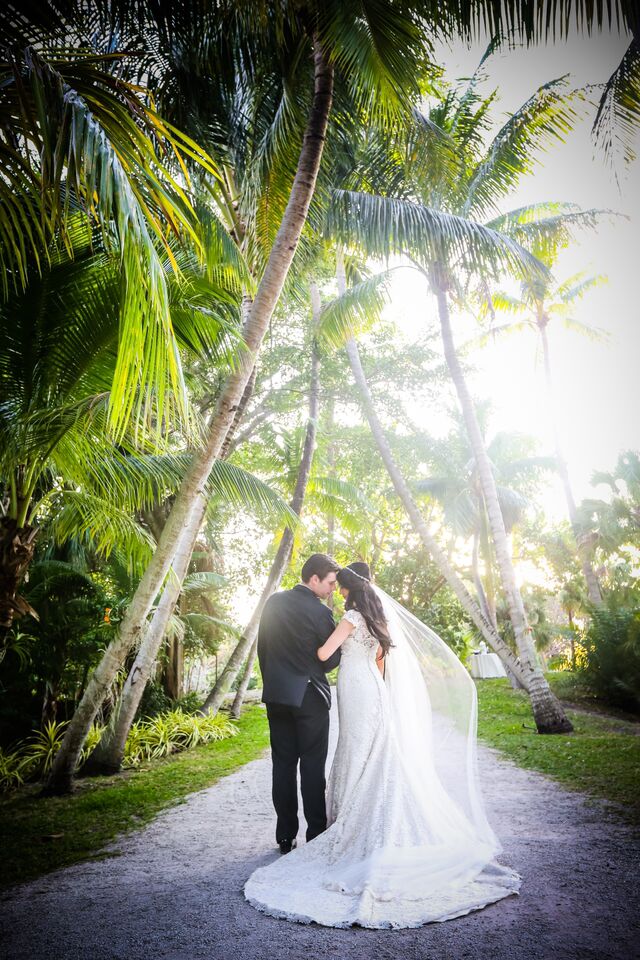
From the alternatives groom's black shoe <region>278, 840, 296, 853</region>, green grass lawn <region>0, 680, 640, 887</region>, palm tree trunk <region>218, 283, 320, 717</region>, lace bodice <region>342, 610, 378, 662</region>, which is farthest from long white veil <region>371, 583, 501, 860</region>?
palm tree trunk <region>218, 283, 320, 717</region>

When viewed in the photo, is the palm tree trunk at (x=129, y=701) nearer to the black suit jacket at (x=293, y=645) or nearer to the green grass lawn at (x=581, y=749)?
Answer: the black suit jacket at (x=293, y=645)

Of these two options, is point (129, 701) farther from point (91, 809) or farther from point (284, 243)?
point (284, 243)

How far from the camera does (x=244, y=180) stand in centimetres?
790

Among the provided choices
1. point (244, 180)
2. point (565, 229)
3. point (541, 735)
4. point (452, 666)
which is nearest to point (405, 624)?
point (452, 666)

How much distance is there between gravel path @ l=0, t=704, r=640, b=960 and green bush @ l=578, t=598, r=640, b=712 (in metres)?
7.45

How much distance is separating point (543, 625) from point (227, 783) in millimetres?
18801

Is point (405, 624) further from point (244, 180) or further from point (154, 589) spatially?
point (244, 180)

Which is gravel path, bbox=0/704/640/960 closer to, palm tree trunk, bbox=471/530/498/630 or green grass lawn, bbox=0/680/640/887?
green grass lawn, bbox=0/680/640/887

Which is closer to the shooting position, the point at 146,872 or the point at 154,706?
the point at 146,872

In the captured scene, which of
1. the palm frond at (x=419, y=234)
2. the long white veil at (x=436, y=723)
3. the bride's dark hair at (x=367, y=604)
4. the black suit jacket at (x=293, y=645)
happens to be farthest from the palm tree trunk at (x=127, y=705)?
the palm frond at (x=419, y=234)

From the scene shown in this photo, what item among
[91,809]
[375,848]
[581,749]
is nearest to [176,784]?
[91,809]

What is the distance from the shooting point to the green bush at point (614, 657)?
35.9 ft

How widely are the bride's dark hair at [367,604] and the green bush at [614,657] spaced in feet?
29.3

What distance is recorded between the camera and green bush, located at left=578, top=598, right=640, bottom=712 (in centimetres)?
1094
